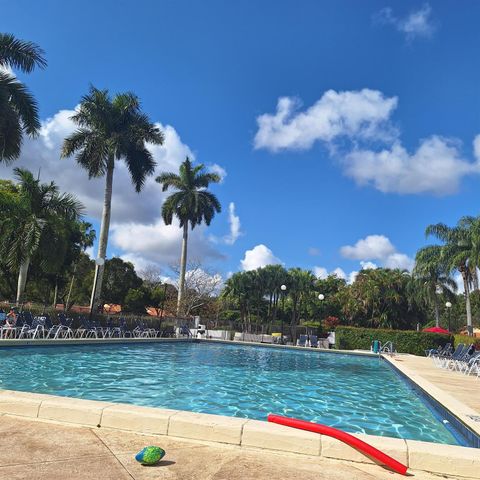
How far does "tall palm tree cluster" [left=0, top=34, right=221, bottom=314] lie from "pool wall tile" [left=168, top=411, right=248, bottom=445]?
18459 millimetres

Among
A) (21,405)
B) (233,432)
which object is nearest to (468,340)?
(233,432)

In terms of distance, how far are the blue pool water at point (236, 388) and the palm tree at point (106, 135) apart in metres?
14.5

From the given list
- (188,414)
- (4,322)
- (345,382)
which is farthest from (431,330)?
(188,414)

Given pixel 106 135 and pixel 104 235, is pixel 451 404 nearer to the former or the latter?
pixel 104 235

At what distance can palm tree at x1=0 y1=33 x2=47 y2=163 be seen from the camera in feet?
62.0

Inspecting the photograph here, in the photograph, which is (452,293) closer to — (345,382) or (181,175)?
(181,175)

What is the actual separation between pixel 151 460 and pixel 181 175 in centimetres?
3883

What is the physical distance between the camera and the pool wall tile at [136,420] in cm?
437

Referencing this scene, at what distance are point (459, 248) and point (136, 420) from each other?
123 feet

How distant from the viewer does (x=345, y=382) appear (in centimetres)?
1253

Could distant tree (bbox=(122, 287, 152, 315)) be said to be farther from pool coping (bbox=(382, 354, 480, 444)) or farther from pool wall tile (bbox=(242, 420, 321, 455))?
pool wall tile (bbox=(242, 420, 321, 455))

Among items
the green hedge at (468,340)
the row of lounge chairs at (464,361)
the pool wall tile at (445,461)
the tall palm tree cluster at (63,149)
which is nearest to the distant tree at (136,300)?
the tall palm tree cluster at (63,149)

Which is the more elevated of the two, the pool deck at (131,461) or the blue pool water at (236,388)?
the pool deck at (131,461)

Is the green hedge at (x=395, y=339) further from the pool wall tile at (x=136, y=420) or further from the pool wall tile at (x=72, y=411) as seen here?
the pool wall tile at (x=72, y=411)
